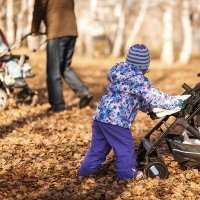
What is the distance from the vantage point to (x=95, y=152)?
537cm

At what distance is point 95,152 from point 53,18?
4.00 meters

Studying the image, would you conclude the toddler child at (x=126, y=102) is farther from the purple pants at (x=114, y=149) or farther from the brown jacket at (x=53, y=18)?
the brown jacket at (x=53, y=18)

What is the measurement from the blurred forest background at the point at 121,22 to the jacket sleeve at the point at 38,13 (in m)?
6.70

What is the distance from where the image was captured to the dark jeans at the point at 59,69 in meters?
8.77

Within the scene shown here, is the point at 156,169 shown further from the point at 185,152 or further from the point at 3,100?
the point at 3,100

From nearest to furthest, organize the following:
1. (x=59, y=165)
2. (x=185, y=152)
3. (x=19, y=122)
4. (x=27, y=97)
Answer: (x=185, y=152) < (x=59, y=165) < (x=19, y=122) < (x=27, y=97)

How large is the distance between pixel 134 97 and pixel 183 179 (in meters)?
1.08

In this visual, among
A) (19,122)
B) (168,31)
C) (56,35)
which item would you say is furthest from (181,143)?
(168,31)

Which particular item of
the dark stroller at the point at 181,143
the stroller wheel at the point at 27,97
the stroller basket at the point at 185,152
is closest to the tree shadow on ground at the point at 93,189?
the dark stroller at the point at 181,143

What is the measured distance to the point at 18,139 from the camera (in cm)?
690

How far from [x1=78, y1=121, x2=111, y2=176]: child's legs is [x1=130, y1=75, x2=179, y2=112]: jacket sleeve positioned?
616 mm

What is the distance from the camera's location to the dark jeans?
8773mm

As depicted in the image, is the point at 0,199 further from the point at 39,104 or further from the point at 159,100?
the point at 39,104

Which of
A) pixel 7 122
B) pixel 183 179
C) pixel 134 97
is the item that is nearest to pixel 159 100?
pixel 134 97
